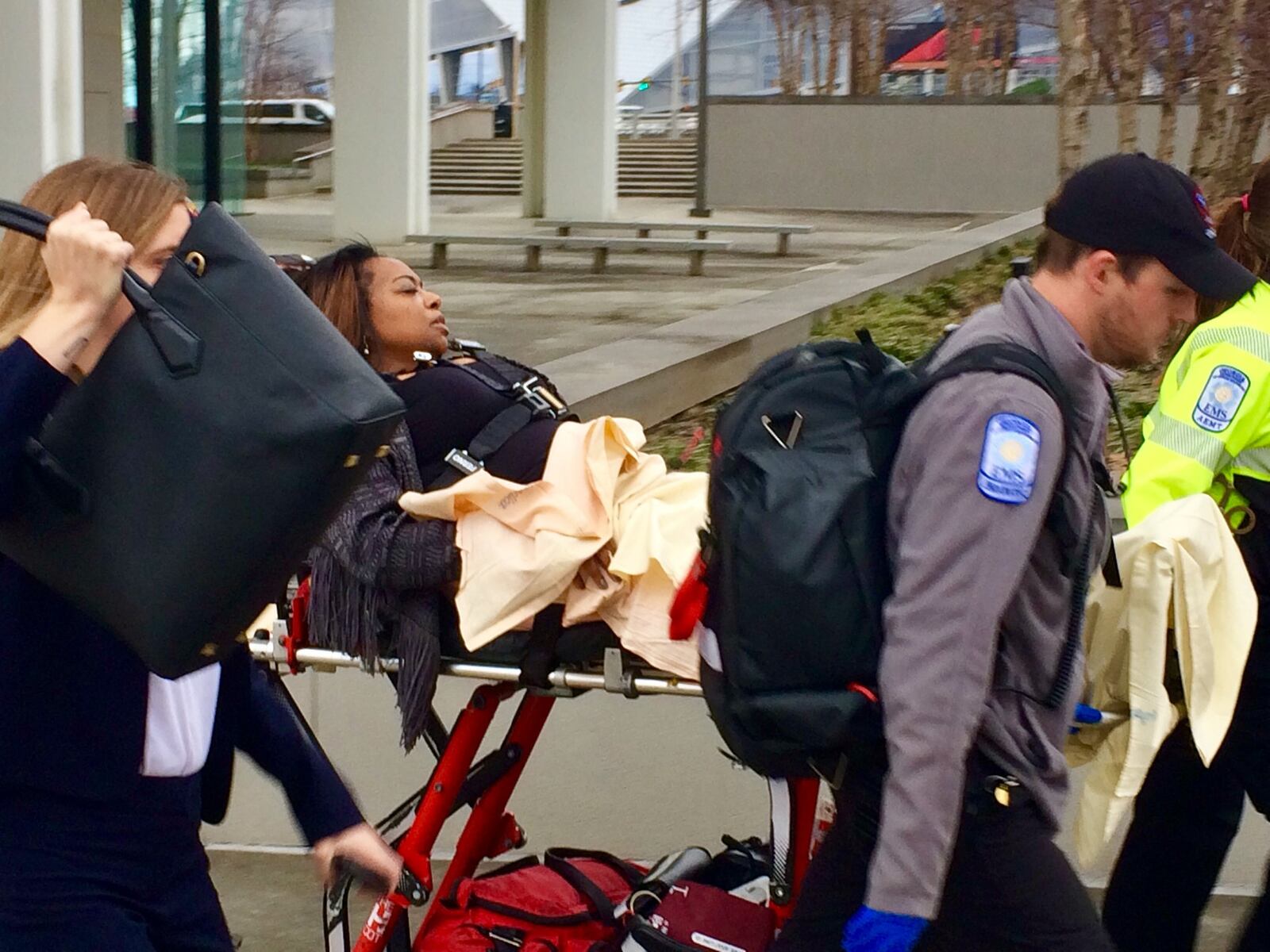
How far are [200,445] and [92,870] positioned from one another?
0.63 metres

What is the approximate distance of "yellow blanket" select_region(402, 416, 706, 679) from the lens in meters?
3.31

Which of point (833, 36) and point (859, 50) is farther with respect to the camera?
point (833, 36)

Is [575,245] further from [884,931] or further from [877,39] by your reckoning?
[877,39]

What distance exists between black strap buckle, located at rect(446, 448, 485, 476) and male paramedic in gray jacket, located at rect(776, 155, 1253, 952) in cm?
134

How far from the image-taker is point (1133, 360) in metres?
2.67

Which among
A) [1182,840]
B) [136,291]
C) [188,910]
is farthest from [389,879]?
[1182,840]

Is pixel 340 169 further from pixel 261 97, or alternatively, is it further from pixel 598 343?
pixel 261 97

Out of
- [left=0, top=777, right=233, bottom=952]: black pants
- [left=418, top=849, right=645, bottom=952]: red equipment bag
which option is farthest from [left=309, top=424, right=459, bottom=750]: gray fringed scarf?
[left=0, top=777, right=233, bottom=952]: black pants

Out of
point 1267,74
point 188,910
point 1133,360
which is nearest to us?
point 188,910

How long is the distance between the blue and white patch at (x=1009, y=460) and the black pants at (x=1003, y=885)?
0.43 meters

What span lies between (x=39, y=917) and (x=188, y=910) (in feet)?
0.69

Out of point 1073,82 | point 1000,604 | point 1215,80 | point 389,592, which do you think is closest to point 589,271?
point 1215,80

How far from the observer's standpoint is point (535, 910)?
A: 379 cm

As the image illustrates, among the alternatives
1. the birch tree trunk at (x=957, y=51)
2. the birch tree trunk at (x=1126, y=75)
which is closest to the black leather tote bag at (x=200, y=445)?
the birch tree trunk at (x=1126, y=75)
